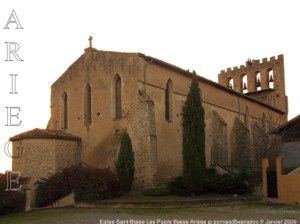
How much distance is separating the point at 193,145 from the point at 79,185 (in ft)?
23.0

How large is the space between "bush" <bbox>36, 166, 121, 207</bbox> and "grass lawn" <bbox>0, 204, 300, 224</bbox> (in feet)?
9.05

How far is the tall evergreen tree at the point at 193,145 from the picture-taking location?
91.3 ft

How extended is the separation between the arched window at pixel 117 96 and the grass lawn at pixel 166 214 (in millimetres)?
8700

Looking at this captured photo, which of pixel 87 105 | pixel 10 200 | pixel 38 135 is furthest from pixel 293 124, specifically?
pixel 10 200

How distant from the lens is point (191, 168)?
27953mm

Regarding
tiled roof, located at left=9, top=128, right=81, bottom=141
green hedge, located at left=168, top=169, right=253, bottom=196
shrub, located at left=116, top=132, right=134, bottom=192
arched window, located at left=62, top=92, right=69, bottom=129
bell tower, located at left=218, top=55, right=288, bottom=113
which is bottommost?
green hedge, located at left=168, top=169, right=253, bottom=196

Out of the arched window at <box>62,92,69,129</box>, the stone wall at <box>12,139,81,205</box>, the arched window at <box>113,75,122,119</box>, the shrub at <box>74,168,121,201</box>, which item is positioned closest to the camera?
the shrub at <box>74,168,121,201</box>

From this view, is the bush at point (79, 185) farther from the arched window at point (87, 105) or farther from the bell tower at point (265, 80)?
the bell tower at point (265, 80)

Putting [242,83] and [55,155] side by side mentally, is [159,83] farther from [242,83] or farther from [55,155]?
[242,83]

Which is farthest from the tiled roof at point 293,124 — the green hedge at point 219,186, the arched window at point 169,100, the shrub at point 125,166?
the shrub at point 125,166

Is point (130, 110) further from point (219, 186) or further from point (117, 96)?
point (219, 186)

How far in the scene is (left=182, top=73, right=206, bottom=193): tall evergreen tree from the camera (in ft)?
91.3

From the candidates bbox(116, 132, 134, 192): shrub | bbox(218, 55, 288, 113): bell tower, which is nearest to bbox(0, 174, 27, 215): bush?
bbox(116, 132, 134, 192): shrub

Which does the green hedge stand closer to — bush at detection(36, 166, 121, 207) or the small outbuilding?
bush at detection(36, 166, 121, 207)
